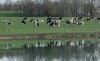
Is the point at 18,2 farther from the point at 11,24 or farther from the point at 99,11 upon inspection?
the point at 11,24

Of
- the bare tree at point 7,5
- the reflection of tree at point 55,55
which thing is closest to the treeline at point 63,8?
the bare tree at point 7,5

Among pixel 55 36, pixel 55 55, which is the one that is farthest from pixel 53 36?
pixel 55 55

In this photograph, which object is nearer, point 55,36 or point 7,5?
point 55,36

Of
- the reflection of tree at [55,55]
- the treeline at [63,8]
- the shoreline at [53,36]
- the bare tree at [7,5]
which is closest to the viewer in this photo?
the reflection of tree at [55,55]

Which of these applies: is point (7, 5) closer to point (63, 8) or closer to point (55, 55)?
point (63, 8)

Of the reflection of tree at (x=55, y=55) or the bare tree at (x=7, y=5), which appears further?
the bare tree at (x=7, y=5)

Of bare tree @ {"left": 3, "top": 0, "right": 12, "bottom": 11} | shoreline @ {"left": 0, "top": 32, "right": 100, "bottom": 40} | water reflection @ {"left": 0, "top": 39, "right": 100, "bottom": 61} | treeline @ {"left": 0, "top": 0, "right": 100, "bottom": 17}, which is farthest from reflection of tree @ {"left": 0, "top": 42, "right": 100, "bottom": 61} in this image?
bare tree @ {"left": 3, "top": 0, "right": 12, "bottom": 11}

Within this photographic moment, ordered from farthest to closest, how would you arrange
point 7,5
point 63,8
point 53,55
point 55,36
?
point 7,5, point 63,8, point 55,36, point 53,55

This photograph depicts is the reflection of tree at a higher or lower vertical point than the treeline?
higher

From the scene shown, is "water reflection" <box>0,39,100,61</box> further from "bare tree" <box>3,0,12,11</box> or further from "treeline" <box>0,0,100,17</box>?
"bare tree" <box>3,0,12,11</box>

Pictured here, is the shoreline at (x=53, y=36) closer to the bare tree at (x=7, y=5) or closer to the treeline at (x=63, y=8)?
the treeline at (x=63, y=8)

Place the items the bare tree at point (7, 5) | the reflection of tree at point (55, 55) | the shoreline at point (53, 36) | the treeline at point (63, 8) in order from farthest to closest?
1. the bare tree at point (7, 5)
2. the treeline at point (63, 8)
3. the shoreline at point (53, 36)
4. the reflection of tree at point (55, 55)

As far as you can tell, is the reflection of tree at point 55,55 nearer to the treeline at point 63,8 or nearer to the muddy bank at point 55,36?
the muddy bank at point 55,36

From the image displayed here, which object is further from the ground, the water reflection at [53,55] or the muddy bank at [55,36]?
the water reflection at [53,55]
